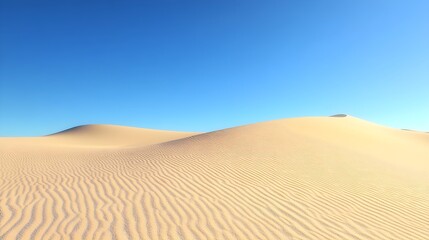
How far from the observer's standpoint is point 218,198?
5.68 meters

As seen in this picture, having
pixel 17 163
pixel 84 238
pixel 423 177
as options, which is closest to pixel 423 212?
pixel 423 177

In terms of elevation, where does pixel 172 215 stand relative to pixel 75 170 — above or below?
below

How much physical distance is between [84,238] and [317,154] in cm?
944

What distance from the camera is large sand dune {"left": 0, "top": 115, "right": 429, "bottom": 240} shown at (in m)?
4.20

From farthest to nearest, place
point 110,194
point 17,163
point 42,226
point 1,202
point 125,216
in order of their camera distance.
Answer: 1. point 17,163
2. point 110,194
3. point 1,202
4. point 125,216
5. point 42,226

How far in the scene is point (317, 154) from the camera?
10602mm

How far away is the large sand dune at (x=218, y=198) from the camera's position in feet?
13.8

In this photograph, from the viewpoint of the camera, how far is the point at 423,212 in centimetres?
559

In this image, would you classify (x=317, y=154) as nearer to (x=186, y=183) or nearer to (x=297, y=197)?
(x=297, y=197)

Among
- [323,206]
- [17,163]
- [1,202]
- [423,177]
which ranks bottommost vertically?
[423,177]

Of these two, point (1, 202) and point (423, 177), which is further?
point (423, 177)

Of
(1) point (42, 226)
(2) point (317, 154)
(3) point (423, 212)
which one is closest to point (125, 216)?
(1) point (42, 226)

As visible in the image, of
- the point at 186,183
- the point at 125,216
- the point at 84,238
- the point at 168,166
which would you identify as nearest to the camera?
the point at 84,238

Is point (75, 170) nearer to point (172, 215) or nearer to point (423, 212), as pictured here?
point (172, 215)
